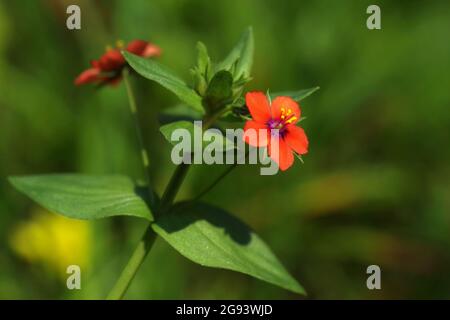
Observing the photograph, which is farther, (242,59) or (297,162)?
(297,162)

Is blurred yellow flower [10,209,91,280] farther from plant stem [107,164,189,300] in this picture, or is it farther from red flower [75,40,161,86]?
plant stem [107,164,189,300]

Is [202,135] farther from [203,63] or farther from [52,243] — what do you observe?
[52,243]

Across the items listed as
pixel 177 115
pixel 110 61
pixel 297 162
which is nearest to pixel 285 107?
pixel 177 115

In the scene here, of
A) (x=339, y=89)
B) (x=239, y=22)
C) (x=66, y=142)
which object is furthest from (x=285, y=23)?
(x=66, y=142)

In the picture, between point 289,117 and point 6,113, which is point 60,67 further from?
point 289,117

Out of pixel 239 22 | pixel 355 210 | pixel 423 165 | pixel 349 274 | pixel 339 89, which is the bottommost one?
pixel 349 274

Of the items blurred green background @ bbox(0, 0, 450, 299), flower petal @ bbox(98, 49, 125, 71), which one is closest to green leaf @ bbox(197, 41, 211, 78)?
flower petal @ bbox(98, 49, 125, 71)

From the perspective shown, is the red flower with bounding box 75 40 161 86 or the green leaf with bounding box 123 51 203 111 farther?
the red flower with bounding box 75 40 161 86
